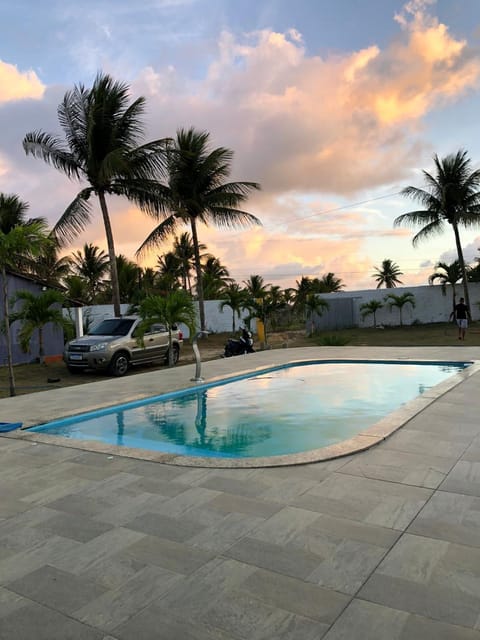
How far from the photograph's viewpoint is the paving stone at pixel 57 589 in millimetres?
2389

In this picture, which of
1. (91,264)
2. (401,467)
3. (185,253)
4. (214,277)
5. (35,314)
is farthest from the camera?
(185,253)

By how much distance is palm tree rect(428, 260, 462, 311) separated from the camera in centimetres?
2630

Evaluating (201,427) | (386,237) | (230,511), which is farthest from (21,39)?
(386,237)

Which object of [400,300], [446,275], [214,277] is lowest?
[400,300]

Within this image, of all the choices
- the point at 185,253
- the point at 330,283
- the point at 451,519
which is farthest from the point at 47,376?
the point at 330,283

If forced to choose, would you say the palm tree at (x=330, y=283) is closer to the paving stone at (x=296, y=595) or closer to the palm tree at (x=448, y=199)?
the palm tree at (x=448, y=199)

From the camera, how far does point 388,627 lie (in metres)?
2.13

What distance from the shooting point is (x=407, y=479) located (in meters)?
3.97

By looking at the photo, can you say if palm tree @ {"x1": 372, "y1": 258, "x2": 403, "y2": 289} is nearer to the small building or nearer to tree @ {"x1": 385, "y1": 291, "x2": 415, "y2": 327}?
tree @ {"x1": 385, "y1": 291, "x2": 415, "y2": 327}

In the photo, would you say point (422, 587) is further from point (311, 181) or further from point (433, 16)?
point (311, 181)

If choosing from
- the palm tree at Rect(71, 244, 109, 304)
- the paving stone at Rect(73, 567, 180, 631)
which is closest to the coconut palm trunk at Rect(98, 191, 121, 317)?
the paving stone at Rect(73, 567, 180, 631)

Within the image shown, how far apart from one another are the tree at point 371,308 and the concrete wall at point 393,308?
220mm

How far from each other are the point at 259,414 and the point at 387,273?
125 feet

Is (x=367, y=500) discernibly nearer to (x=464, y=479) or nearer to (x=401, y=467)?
(x=401, y=467)
